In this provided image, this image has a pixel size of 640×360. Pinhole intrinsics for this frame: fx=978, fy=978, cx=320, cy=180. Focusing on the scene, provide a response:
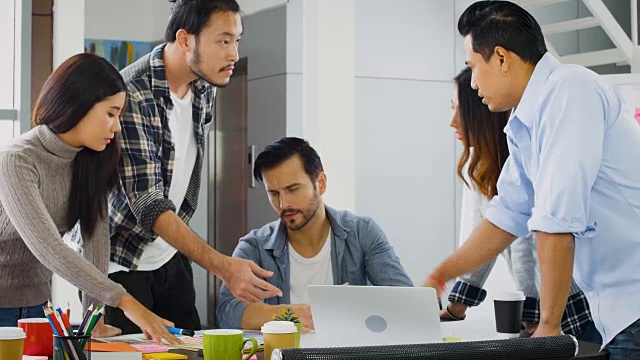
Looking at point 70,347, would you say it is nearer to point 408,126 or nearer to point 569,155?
point 569,155

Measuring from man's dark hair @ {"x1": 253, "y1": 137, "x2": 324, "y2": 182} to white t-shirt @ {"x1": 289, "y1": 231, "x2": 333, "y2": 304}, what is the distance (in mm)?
307

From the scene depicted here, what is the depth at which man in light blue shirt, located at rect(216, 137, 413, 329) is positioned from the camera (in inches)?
126

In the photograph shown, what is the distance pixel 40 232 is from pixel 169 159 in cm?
61

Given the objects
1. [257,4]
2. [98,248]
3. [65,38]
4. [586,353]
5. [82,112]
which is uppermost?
[257,4]

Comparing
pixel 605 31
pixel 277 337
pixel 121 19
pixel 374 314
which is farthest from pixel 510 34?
pixel 121 19

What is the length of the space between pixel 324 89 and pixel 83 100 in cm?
224

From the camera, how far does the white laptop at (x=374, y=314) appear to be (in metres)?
2.12

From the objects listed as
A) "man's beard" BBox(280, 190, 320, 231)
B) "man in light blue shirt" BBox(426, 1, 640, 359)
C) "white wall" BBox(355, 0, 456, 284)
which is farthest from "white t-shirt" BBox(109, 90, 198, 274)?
"white wall" BBox(355, 0, 456, 284)

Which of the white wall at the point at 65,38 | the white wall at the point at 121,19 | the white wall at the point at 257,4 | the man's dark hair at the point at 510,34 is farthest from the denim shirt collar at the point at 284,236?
the white wall at the point at 121,19

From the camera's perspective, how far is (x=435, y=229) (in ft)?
20.0

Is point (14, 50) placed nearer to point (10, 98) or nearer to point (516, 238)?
point (10, 98)

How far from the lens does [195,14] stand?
312cm

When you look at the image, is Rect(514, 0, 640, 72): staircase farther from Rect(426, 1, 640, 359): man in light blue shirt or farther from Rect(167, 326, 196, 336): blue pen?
Rect(167, 326, 196, 336): blue pen

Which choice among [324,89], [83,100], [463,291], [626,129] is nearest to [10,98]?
[324,89]
